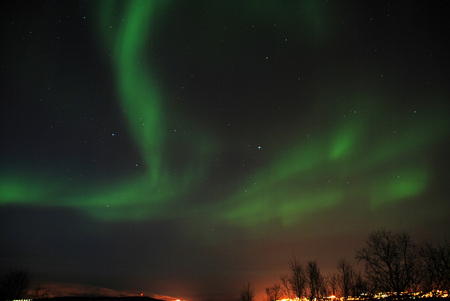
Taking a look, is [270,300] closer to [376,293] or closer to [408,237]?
[376,293]

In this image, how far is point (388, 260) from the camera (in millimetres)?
48156

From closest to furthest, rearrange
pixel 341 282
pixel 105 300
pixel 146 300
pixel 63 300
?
pixel 105 300, pixel 63 300, pixel 146 300, pixel 341 282

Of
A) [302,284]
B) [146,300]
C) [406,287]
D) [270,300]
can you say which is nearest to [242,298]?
[270,300]

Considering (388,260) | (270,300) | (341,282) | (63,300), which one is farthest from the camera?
(270,300)

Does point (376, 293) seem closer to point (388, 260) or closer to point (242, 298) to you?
point (388, 260)

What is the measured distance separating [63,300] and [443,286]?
72443mm

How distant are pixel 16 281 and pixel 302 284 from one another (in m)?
84.0

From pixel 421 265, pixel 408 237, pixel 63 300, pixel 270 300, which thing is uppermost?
pixel 408 237

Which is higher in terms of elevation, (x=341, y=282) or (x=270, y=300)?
(x=341, y=282)

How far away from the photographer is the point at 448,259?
50750mm

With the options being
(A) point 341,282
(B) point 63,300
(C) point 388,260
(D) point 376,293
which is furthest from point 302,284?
(B) point 63,300

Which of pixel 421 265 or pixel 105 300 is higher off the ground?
pixel 421 265

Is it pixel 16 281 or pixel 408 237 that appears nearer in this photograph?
pixel 408 237

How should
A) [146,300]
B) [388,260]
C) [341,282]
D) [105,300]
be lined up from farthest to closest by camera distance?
[341,282]
[146,300]
[105,300]
[388,260]
